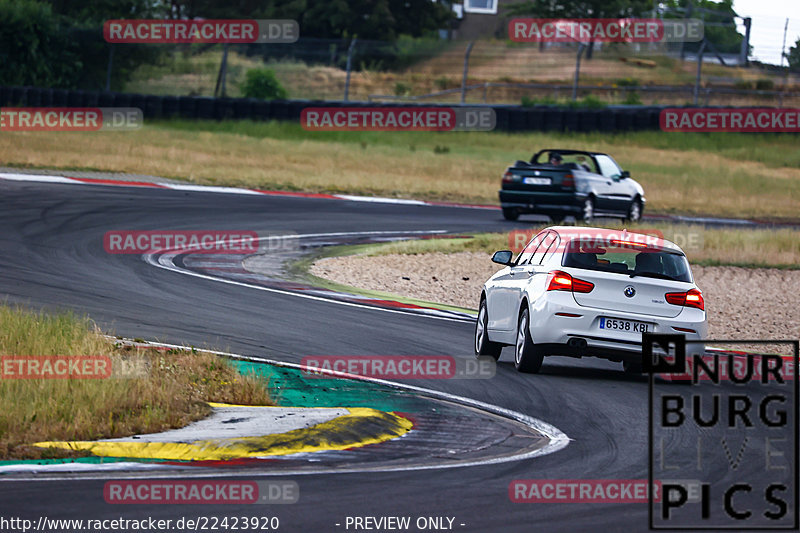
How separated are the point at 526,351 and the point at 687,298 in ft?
4.84

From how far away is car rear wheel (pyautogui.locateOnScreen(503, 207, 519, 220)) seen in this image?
2661cm

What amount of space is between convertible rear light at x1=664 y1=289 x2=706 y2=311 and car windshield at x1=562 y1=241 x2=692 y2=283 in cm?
16

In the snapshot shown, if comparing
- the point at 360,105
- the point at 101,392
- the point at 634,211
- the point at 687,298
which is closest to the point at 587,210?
the point at 634,211

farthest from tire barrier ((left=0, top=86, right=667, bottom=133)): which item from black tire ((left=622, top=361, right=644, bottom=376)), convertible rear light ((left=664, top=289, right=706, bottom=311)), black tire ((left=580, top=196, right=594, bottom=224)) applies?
convertible rear light ((left=664, top=289, right=706, bottom=311))

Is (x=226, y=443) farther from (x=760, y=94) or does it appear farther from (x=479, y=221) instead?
(x=760, y=94)

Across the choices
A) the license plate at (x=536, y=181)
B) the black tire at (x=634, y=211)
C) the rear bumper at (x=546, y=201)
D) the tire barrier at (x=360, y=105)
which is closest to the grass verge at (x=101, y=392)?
the rear bumper at (x=546, y=201)

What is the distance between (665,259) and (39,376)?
5635mm

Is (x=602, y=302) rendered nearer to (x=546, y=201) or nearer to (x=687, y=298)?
(x=687, y=298)

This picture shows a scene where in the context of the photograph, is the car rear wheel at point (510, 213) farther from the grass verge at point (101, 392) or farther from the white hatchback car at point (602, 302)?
the grass verge at point (101, 392)

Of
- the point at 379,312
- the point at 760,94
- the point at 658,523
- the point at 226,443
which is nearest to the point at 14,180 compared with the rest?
the point at 379,312

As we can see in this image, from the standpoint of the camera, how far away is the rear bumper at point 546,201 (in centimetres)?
2467

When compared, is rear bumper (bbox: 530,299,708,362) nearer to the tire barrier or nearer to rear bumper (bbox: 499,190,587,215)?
rear bumper (bbox: 499,190,587,215)

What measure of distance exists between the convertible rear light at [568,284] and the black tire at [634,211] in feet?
50.8

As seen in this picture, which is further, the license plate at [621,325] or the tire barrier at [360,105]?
the tire barrier at [360,105]
